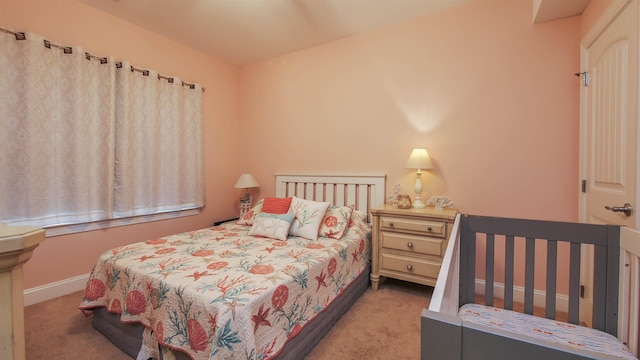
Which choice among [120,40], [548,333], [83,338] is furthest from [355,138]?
[83,338]

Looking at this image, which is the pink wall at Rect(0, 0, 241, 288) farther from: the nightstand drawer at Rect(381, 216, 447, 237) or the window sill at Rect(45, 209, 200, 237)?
the nightstand drawer at Rect(381, 216, 447, 237)

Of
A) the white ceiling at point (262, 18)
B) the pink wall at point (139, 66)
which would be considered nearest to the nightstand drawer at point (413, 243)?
the white ceiling at point (262, 18)

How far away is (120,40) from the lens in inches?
103

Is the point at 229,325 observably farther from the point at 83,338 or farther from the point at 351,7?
the point at 351,7

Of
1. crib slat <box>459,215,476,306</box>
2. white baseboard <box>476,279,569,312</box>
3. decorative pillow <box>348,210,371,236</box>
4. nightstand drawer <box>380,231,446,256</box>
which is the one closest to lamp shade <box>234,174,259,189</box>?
decorative pillow <box>348,210,371,236</box>

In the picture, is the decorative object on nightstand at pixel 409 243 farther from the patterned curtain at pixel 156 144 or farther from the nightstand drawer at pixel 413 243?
the patterned curtain at pixel 156 144

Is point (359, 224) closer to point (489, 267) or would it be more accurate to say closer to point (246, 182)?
point (489, 267)

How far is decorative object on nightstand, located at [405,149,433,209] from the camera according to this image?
2.43 m

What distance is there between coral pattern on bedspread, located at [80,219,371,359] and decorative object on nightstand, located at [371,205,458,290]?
1.42 ft

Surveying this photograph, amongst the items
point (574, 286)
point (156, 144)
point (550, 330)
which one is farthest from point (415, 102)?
point (156, 144)

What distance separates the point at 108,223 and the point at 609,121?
13.2 ft

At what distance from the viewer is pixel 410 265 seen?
2332mm

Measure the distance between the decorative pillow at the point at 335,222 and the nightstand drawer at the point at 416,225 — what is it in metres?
0.35

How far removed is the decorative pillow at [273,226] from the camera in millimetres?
2307
